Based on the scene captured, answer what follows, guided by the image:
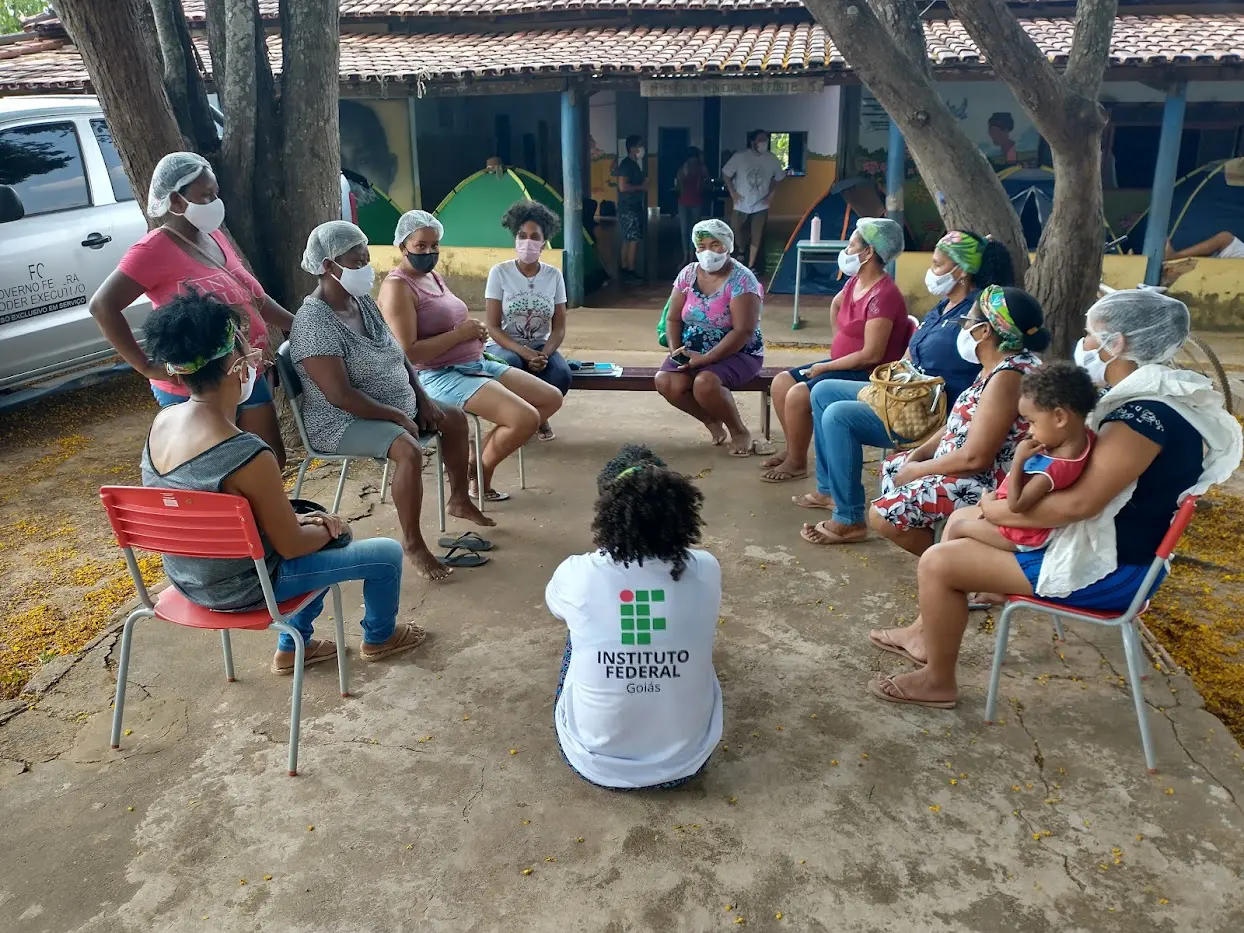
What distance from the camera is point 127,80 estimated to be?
16.2ft

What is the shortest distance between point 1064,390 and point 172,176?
10.9 feet

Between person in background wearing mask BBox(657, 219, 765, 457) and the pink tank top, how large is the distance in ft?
4.12

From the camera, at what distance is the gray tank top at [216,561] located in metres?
2.76

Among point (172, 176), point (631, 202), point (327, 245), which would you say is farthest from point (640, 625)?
point (631, 202)

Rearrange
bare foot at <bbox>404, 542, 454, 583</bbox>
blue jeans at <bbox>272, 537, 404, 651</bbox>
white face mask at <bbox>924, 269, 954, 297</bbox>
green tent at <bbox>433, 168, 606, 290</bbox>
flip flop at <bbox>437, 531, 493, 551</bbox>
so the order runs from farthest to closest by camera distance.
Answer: green tent at <bbox>433, 168, 606, 290</bbox>, flip flop at <bbox>437, 531, 493, 551</bbox>, bare foot at <bbox>404, 542, 454, 583</bbox>, white face mask at <bbox>924, 269, 954, 297</bbox>, blue jeans at <bbox>272, 537, 404, 651</bbox>

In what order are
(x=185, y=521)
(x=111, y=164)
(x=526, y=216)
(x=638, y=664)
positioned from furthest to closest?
(x=111, y=164), (x=526, y=216), (x=185, y=521), (x=638, y=664)

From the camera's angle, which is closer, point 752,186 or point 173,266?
point 173,266

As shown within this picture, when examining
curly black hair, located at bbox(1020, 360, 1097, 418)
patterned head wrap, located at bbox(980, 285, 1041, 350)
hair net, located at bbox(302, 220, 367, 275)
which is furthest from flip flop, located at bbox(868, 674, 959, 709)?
hair net, located at bbox(302, 220, 367, 275)

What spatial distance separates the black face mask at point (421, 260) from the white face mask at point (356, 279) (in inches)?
24.4

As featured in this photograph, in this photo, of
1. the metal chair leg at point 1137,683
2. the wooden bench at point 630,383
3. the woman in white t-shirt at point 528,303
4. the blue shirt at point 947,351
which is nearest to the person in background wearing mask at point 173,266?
the woman in white t-shirt at point 528,303

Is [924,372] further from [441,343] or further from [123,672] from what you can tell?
[123,672]

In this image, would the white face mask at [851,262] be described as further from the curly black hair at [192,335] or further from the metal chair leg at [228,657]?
the metal chair leg at [228,657]

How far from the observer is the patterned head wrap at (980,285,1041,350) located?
3385 mm

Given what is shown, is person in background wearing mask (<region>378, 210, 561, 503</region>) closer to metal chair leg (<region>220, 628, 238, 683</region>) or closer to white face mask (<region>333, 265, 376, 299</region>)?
white face mask (<region>333, 265, 376, 299</region>)
